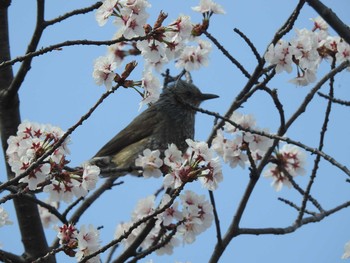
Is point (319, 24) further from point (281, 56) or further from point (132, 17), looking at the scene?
point (132, 17)

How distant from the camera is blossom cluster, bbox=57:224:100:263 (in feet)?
10.8

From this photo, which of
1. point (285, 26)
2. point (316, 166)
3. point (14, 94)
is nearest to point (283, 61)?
point (285, 26)

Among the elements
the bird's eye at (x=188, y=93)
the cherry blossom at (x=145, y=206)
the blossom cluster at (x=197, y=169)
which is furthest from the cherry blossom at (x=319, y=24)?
the bird's eye at (x=188, y=93)

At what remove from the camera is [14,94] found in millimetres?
4344

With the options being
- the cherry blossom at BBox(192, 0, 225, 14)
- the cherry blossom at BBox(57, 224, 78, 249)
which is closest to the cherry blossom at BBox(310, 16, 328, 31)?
the cherry blossom at BBox(192, 0, 225, 14)

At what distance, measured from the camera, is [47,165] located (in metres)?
3.12

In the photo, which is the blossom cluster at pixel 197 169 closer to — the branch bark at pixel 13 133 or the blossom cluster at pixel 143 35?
the blossom cluster at pixel 143 35

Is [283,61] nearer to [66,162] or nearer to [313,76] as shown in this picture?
[313,76]

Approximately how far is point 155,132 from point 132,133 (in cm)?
27

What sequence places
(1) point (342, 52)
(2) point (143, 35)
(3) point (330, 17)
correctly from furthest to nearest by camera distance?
1. (1) point (342, 52)
2. (2) point (143, 35)
3. (3) point (330, 17)

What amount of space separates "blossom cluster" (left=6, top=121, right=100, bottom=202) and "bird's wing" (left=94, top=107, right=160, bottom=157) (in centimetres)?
320

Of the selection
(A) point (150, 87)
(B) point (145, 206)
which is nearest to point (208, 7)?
(A) point (150, 87)

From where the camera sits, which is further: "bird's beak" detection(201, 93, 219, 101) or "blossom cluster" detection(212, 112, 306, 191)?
"bird's beak" detection(201, 93, 219, 101)

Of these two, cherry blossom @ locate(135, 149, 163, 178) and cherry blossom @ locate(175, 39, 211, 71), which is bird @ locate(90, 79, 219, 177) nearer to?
cherry blossom @ locate(175, 39, 211, 71)
